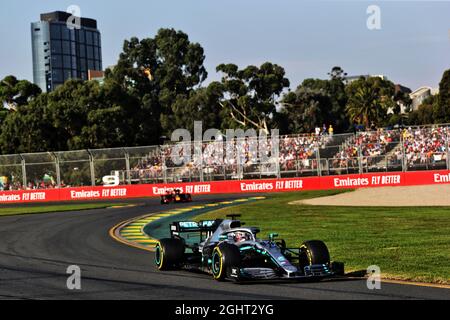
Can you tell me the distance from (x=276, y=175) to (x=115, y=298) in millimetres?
34638

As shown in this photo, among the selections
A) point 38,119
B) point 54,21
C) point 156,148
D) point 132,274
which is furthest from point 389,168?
point 54,21

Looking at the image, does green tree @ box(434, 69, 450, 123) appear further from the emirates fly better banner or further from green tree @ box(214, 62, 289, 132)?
the emirates fly better banner

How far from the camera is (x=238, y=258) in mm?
12148

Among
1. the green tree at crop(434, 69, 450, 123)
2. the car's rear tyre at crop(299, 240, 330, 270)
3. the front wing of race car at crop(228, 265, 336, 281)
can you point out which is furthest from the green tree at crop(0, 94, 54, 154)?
the front wing of race car at crop(228, 265, 336, 281)

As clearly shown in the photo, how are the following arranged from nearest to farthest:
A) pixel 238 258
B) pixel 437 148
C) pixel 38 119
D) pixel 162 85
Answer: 1. pixel 238 258
2. pixel 437 148
3. pixel 38 119
4. pixel 162 85

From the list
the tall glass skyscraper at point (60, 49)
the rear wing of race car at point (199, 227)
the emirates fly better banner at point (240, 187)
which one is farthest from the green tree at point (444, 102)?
the tall glass skyscraper at point (60, 49)

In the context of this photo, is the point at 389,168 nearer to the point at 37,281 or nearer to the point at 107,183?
the point at 107,183

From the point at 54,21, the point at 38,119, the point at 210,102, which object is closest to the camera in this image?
the point at 38,119

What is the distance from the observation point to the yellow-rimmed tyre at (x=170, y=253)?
46.2 ft

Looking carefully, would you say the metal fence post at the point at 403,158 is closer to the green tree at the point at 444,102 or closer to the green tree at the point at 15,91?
the green tree at the point at 444,102

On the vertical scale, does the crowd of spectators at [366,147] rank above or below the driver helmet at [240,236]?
above

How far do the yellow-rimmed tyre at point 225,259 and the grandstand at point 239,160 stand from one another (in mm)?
31838

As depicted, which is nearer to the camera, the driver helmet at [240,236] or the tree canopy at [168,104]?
the driver helmet at [240,236]

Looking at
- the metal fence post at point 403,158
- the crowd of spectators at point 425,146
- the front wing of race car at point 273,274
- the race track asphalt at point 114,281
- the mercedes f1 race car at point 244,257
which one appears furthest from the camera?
the metal fence post at point 403,158
